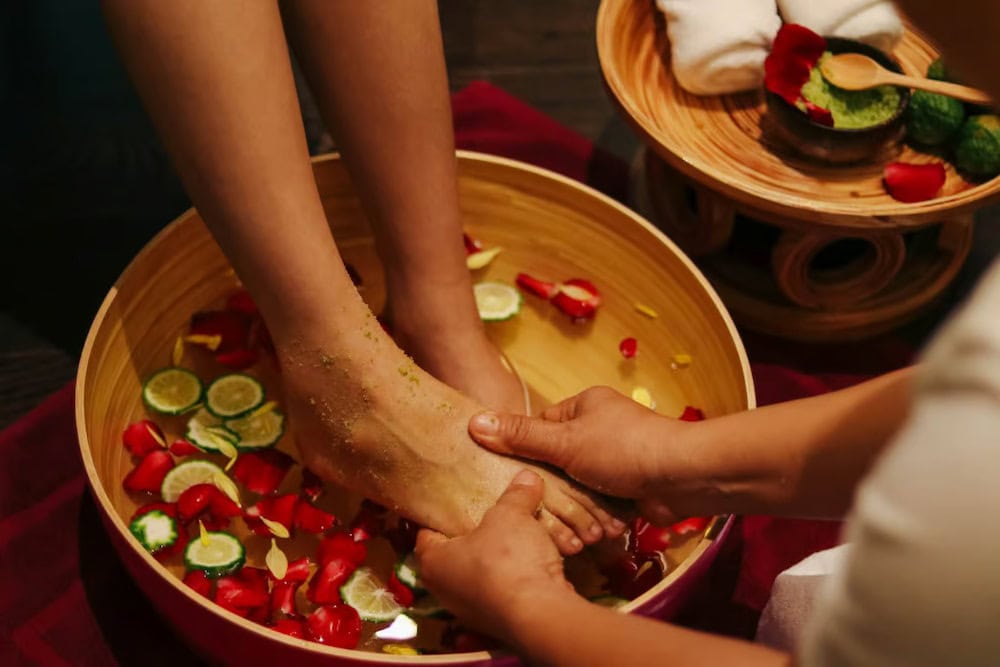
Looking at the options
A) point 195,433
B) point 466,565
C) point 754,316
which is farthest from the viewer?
point 754,316

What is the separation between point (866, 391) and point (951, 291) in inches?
31.2

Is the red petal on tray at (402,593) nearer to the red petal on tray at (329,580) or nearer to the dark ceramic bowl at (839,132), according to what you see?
the red petal on tray at (329,580)

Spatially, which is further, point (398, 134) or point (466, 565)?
point (398, 134)

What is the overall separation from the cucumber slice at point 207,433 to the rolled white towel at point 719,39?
727 mm

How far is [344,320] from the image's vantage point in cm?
90

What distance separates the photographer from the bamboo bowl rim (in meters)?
1.12

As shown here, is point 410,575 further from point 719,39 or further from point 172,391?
point 719,39

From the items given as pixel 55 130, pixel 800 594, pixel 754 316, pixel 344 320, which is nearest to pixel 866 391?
pixel 800 594

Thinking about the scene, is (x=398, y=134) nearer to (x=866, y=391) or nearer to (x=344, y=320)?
(x=344, y=320)

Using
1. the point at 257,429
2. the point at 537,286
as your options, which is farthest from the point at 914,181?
the point at 257,429

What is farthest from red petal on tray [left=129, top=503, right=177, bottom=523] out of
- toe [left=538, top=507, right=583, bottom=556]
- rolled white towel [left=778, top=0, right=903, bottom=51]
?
rolled white towel [left=778, top=0, right=903, bottom=51]

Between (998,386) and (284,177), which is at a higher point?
(998,386)

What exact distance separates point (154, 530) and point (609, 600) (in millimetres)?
440

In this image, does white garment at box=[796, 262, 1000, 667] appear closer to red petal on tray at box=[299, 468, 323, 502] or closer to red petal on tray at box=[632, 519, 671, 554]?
red petal on tray at box=[632, 519, 671, 554]
